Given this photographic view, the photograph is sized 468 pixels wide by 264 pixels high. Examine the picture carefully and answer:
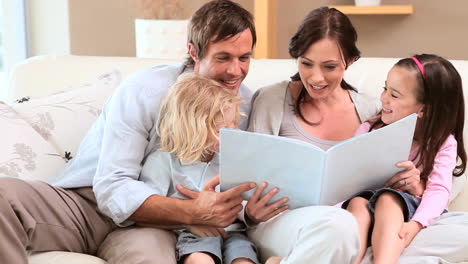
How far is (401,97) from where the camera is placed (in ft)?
6.46

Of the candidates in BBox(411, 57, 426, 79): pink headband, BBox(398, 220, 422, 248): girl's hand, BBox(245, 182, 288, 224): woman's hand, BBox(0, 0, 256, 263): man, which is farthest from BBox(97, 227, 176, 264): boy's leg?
A: BBox(411, 57, 426, 79): pink headband

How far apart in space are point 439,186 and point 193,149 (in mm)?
680

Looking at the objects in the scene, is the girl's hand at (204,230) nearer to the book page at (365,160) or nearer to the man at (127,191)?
the man at (127,191)

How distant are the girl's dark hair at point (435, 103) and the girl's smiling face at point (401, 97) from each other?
1 centimetres

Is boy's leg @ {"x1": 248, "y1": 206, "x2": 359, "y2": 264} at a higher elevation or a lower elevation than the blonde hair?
lower

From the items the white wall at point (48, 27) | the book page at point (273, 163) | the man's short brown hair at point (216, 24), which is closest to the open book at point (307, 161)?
the book page at point (273, 163)

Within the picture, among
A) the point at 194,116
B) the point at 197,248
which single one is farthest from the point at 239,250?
the point at 194,116

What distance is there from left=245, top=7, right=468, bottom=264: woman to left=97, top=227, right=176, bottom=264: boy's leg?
230 millimetres

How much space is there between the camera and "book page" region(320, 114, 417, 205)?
166cm

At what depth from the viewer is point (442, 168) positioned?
1.92 metres

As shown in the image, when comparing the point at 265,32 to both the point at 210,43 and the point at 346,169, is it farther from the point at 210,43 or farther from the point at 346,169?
the point at 346,169

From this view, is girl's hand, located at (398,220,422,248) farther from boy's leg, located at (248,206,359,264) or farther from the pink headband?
the pink headband

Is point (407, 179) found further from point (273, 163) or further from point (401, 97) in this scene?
point (273, 163)

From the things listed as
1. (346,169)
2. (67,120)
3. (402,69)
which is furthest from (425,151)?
(67,120)
